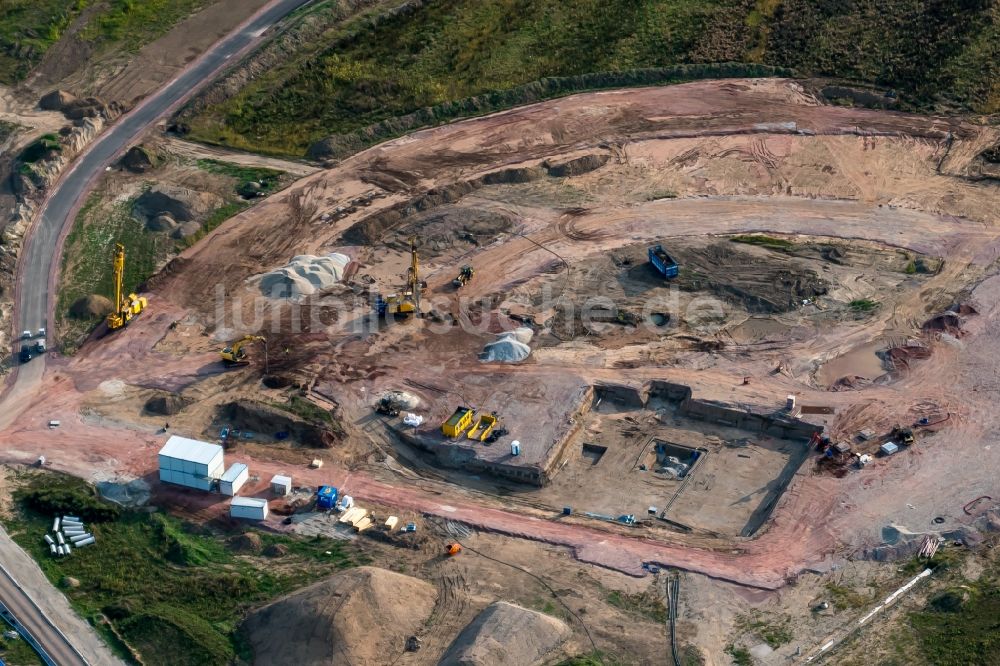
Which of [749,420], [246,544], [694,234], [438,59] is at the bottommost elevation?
[749,420]

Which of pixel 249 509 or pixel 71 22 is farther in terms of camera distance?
pixel 71 22

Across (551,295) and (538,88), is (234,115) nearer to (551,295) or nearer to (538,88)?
(538,88)

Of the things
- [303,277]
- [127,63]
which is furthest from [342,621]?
[127,63]

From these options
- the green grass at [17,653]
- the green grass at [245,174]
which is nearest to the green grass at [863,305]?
the green grass at [245,174]

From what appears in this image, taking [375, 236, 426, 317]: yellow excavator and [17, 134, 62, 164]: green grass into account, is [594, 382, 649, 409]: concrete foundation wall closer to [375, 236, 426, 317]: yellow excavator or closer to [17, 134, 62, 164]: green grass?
[375, 236, 426, 317]: yellow excavator

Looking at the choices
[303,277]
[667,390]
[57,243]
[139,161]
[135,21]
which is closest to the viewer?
[667,390]

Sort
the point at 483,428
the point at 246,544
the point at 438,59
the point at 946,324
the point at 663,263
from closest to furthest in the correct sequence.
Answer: the point at 246,544, the point at 483,428, the point at 946,324, the point at 663,263, the point at 438,59

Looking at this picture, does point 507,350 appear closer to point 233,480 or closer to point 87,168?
point 233,480
